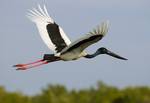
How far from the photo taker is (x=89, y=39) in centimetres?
2527

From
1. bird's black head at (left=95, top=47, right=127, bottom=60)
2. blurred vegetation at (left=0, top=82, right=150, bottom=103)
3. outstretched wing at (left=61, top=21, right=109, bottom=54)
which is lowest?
blurred vegetation at (left=0, top=82, right=150, bottom=103)

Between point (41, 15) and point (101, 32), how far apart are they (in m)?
4.42

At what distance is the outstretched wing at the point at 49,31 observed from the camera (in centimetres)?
2766

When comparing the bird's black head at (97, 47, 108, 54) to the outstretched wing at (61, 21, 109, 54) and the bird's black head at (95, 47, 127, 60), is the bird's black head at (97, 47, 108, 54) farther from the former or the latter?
the outstretched wing at (61, 21, 109, 54)

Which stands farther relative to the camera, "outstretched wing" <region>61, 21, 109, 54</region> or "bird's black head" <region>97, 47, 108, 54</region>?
"bird's black head" <region>97, 47, 108, 54</region>

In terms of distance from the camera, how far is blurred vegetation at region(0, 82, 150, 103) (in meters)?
30.5

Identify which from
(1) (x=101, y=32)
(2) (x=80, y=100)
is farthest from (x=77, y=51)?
(2) (x=80, y=100)

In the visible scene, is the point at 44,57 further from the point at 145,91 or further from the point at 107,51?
the point at 145,91

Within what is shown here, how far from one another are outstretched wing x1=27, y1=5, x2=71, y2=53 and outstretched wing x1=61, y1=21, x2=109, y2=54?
77cm

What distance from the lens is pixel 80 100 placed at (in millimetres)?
32188

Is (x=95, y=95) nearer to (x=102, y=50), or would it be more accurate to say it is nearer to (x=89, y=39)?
(x=102, y=50)

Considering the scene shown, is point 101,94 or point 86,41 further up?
point 86,41

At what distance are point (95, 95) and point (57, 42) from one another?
522cm

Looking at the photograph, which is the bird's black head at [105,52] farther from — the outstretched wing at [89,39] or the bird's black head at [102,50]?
the outstretched wing at [89,39]
